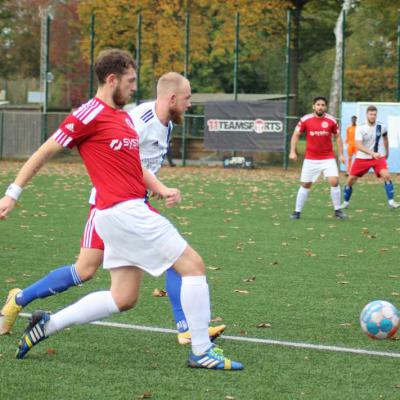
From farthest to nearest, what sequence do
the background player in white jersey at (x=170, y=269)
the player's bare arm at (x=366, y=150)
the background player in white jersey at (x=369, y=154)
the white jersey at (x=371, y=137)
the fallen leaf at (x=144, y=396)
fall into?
the white jersey at (x=371, y=137)
the background player in white jersey at (x=369, y=154)
the player's bare arm at (x=366, y=150)
the background player in white jersey at (x=170, y=269)
the fallen leaf at (x=144, y=396)

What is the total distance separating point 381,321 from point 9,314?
249cm

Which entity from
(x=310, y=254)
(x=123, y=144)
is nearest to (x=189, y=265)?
(x=123, y=144)

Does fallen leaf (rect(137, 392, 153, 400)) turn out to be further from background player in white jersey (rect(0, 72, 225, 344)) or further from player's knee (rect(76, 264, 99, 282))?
player's knee (rect(76, 264, 99, 282))

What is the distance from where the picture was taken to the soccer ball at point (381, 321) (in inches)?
260

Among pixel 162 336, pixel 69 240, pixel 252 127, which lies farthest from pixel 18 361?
pixel 252 127

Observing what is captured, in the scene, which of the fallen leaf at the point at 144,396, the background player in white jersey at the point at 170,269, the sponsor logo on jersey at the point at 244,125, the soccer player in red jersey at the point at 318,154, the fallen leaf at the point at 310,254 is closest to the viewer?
the fallen leaf at the point at 144,396

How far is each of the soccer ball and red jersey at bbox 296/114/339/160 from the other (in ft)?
32.1

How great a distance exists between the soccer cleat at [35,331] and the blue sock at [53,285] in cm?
58

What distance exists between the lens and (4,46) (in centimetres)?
6725

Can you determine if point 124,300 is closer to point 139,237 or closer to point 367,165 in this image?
point 139,237

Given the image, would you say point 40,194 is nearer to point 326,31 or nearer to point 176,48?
point 176,48

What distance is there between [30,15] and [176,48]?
29246 millimetres

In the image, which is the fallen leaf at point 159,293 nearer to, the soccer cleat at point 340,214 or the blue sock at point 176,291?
the blue sock at point 176,291

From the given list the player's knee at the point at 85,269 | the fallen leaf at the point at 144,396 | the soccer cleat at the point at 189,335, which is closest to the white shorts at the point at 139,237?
the fallen leaf at the point at 144,396
